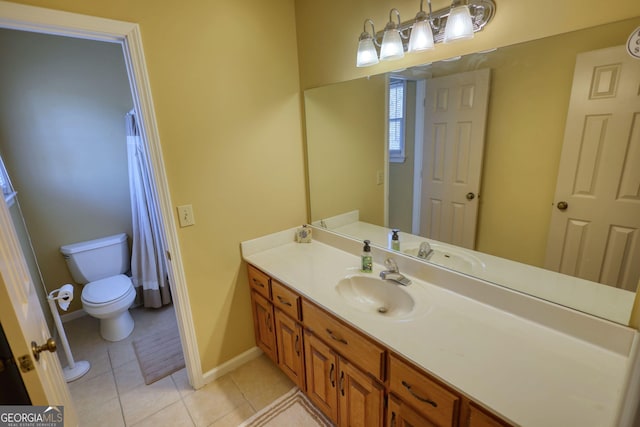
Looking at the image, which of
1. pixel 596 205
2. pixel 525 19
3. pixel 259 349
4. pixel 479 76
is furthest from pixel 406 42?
pixel 259 349

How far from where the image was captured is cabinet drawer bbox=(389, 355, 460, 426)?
0.93 metres

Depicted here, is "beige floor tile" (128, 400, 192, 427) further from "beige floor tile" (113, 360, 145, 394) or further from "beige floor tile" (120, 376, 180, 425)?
"beige floor tile" (113, 360, 145, 394)

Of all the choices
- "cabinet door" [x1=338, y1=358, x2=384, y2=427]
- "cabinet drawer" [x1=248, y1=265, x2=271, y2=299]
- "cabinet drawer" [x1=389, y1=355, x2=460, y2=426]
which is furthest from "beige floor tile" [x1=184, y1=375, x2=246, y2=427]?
"cabinet drawer" [x1=389, y1=355, x2=460, y2=426]

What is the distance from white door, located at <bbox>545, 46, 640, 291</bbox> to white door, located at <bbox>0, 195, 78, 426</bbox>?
1861 millimetres

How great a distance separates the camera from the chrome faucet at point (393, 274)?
1.52 m

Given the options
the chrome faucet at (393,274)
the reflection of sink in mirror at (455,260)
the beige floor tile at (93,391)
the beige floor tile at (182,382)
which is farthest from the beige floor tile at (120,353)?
the reflection of sink in mirror at (455,260)

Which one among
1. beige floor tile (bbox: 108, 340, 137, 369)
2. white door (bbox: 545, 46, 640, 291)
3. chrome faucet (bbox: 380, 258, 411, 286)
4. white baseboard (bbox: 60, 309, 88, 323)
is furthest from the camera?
white baseboard (bbox: 60, 309, 88, 323)

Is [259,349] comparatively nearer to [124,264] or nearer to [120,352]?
[120,352]

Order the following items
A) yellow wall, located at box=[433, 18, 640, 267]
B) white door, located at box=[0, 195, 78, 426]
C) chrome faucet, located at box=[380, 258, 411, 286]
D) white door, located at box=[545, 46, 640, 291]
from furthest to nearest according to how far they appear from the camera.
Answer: chrome faucet, located at box=[380, 258, 411, 286]
yellow wall, located at box=[433, 18, 640, 267]
white door, located at box=[545, 46, 640, 291]
white door, located at box=[0, 195, 78, 426]

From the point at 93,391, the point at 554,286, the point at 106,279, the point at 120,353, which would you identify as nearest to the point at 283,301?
the point at 554,286

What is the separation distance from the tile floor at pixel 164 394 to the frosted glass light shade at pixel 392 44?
202 cm

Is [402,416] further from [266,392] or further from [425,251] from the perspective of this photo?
[266,392]

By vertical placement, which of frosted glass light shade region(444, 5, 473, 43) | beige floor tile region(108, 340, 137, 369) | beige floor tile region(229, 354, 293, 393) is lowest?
beige floor tile region(229, 354, 293, 393)

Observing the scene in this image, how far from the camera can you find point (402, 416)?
110 centimetres
